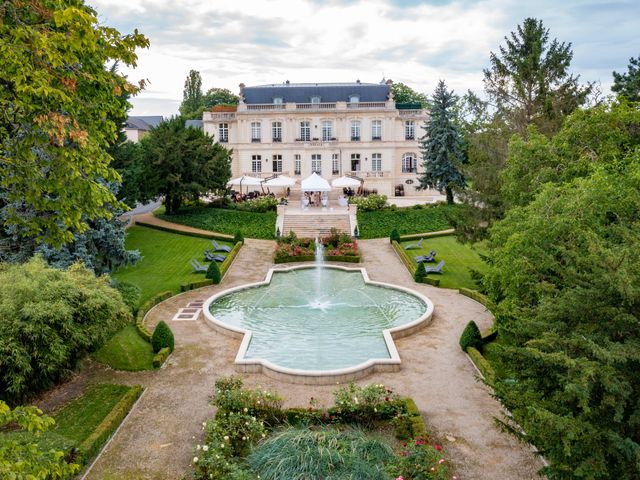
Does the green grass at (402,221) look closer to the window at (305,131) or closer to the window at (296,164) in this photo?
the window at (296,164)

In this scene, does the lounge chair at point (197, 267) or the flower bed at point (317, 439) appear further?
the lounge chair at point (197, 267)

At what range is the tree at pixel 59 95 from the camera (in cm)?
809

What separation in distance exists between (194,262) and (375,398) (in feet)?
59.8

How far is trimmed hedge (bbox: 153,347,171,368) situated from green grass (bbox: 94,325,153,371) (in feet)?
0.79

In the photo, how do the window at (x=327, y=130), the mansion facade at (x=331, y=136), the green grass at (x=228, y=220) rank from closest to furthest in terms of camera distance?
the green grass at (x=228, y=220), the mansion facade at (x=331, y=136), the window at (x=327, y=130)

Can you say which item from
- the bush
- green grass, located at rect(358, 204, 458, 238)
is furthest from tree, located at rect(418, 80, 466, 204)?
the bush

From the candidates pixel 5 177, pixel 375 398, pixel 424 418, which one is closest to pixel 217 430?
pixel 375 398

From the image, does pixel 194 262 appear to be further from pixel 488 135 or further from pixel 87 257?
pixel 488 135

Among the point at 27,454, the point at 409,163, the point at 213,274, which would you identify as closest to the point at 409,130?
the point at 409,163

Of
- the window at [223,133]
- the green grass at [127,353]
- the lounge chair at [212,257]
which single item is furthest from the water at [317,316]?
the window at [223,133]

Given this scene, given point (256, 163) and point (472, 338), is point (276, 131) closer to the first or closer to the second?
point (256, 163)

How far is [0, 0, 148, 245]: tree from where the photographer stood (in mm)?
8094

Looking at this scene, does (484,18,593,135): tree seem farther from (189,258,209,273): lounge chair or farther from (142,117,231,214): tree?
(142,117,231,214): tree

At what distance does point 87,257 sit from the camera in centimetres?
2123
